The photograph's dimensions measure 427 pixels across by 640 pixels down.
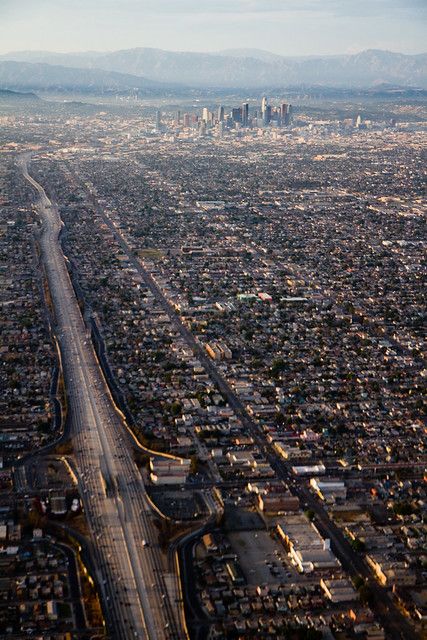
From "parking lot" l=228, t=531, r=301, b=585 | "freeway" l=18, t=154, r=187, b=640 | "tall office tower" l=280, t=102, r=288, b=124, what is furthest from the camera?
"tall office tower" l=280, t=102, r=288, b=124

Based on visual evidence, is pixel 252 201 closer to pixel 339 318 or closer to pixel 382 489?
pixel 339 318

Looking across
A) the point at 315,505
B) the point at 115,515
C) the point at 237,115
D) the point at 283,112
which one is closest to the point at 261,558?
the point at 315,505

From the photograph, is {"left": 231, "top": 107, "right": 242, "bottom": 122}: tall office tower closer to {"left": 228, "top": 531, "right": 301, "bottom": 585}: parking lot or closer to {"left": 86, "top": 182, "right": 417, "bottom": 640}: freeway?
{"left": 86, "top": 182, "right": 417, "bottom": 640}: freeway

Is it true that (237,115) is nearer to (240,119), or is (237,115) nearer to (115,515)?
(240,119)

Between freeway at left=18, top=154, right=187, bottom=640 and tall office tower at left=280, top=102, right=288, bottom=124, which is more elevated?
freeway at left=18, top=154, right=187, bottom=640

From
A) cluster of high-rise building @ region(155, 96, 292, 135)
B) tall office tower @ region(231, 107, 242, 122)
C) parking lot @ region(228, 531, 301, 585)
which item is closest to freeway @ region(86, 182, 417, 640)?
parking lot @ region(228, 531, 301, 585)

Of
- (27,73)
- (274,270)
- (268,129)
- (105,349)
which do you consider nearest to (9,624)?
(105,349)
